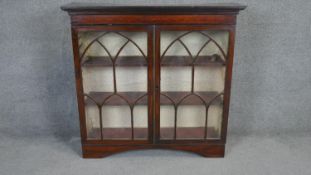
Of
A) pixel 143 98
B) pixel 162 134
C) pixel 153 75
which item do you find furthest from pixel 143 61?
pixel 162 134

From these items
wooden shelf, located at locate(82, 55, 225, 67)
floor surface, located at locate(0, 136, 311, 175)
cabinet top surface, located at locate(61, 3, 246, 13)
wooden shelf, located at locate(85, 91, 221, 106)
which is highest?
cabinet top surface, located at locate(61, 3, 246, 13)

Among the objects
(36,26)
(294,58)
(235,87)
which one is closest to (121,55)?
(36,26)

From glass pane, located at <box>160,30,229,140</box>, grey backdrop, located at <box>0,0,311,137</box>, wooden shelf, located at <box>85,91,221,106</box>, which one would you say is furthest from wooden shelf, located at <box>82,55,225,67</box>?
grey backdrop, located at <box>0,0,311,137</box>

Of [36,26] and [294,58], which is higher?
[36,26]

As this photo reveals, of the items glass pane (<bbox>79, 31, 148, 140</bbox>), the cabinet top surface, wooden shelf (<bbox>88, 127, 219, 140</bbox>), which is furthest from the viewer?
wooden shelf (<bbox>88, 127, 219, 140</bbox>)

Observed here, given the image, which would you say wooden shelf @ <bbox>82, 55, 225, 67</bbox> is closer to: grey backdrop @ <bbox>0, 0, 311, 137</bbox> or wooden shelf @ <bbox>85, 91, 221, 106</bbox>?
wooden shelf @ <bbox>85, 91, 221, 106</bbox>

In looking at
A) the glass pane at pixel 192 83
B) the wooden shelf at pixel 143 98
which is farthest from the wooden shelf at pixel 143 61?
the wooden shelf at pixel 143 98

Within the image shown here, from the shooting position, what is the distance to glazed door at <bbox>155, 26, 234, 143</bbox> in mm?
1342

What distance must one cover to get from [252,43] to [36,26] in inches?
45.6

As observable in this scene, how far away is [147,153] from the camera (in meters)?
1.57

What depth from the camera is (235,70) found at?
1642mm

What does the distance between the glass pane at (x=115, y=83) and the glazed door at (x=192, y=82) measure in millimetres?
84

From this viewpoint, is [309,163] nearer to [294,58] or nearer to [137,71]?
[294,58]

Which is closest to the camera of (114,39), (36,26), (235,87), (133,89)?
(114,39)
